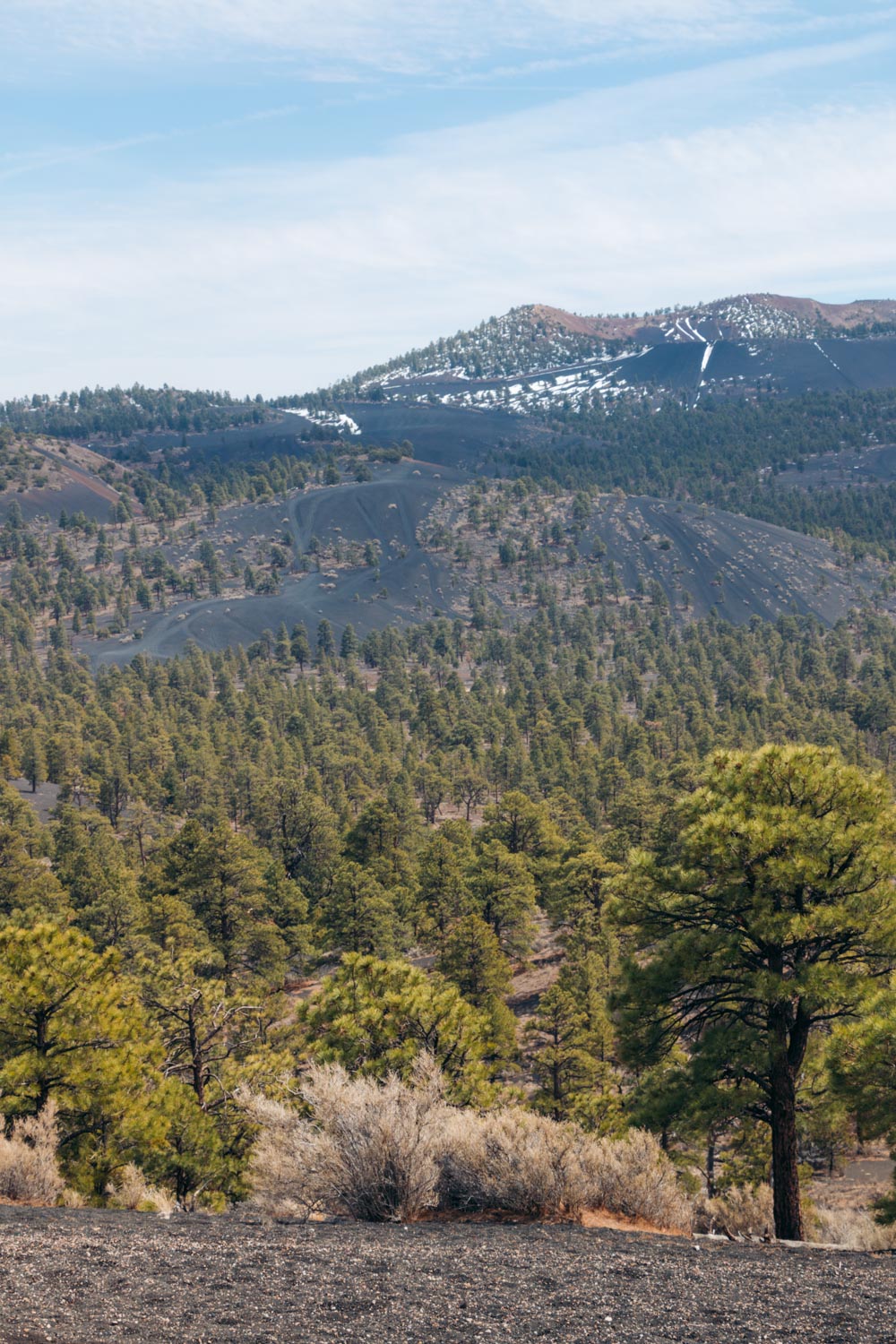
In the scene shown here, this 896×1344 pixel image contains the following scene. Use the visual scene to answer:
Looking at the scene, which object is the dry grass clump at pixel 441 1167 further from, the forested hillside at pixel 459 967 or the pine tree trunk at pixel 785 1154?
the pine tree trunk at pixel 785 1154

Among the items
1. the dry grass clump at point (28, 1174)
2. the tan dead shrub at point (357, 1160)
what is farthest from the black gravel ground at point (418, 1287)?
the dry grass clump at point (28, 1174)

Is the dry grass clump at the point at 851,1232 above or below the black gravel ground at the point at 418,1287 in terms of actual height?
below

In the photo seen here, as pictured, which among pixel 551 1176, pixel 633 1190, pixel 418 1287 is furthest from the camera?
pixel 633 1190

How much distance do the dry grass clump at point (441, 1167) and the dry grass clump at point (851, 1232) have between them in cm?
278

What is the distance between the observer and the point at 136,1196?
19.4m

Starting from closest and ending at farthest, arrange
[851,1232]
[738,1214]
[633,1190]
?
[633,1190]
[851,1232]
[738,1214]

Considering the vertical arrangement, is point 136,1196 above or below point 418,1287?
below

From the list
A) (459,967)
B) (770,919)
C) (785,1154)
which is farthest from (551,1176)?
(459,967)

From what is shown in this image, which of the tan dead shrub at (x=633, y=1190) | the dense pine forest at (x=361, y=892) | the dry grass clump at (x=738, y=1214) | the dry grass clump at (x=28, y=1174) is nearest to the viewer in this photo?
the tan dead shrub at (x=633, y=1190)

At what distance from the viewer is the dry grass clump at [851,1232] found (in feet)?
54.5

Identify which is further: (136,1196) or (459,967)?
(459,967)

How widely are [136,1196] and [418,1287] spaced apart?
8869 millimetres

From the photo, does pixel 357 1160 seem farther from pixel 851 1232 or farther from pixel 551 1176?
pixel 851 1232

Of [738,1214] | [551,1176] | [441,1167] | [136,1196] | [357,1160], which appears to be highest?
[357,1160]
